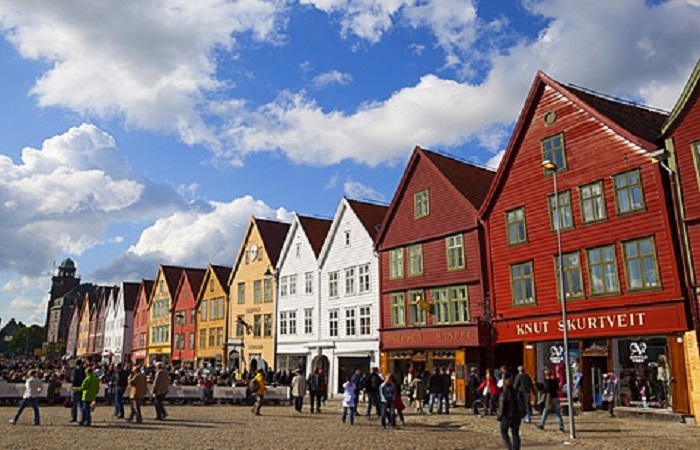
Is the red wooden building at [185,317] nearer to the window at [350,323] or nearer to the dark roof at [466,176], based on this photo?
the window at [350,323]

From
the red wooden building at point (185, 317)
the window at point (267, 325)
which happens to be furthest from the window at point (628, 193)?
the red wooden building at point (185, 317)

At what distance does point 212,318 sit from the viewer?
53.2m

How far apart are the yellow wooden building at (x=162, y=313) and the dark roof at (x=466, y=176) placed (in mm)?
37758

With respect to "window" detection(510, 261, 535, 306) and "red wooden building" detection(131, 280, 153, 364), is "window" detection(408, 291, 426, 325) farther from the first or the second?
"red wooden building" detection(131, 280, 153, 364)

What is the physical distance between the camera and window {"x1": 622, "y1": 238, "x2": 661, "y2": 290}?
22016 mm

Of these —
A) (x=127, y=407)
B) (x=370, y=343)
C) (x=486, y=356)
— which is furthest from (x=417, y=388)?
(x=127, y=407)

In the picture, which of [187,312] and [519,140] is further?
[187,312]

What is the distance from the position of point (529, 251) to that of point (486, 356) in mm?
5547

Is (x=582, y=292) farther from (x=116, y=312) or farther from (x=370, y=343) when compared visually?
Answer: (x=116, y=312)

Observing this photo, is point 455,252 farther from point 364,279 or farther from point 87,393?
point 87,393

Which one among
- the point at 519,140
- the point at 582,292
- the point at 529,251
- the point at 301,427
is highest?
the point at 519,140

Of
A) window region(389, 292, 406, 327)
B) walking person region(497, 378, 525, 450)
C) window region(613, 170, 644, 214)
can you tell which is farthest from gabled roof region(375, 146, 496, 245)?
walking person region(497, 378, 525, 450)

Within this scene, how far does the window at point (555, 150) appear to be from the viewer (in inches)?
1021

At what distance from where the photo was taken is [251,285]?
4809 cm
